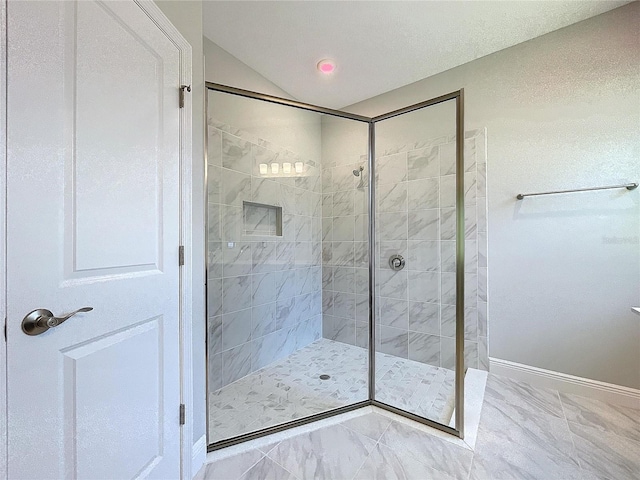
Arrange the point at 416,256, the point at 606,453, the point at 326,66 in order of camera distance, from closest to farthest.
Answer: the point at 606,453
the point at 326,66
the point at 416,256

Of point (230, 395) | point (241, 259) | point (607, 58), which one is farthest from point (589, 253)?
point (230, 395)

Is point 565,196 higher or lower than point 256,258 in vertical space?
higher

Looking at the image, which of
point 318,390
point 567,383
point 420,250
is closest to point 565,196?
point 420,250

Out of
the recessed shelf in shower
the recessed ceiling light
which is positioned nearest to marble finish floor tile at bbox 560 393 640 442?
the recessed shelf in shower

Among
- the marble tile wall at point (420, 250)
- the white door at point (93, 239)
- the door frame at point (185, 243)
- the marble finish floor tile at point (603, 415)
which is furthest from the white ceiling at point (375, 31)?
the marble finish floor tile at point (603, 415)

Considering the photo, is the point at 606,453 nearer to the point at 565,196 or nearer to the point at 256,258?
the point at 565,196

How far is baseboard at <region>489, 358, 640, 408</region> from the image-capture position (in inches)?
70.3

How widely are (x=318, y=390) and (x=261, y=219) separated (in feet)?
4.87

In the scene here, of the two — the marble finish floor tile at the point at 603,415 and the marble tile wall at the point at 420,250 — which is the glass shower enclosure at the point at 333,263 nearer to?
the marble tile wall at the point at 420,250

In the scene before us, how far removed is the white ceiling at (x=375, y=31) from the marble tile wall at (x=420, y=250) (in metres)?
0.68

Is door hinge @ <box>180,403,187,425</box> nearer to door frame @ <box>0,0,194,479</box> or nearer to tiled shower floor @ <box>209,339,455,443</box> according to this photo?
door frame @ <box>0,0,194,479</box>

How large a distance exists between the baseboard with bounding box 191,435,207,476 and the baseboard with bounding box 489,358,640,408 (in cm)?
218

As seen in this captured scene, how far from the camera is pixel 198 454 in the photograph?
1.34 metres

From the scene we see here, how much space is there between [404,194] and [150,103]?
2.00 metres
